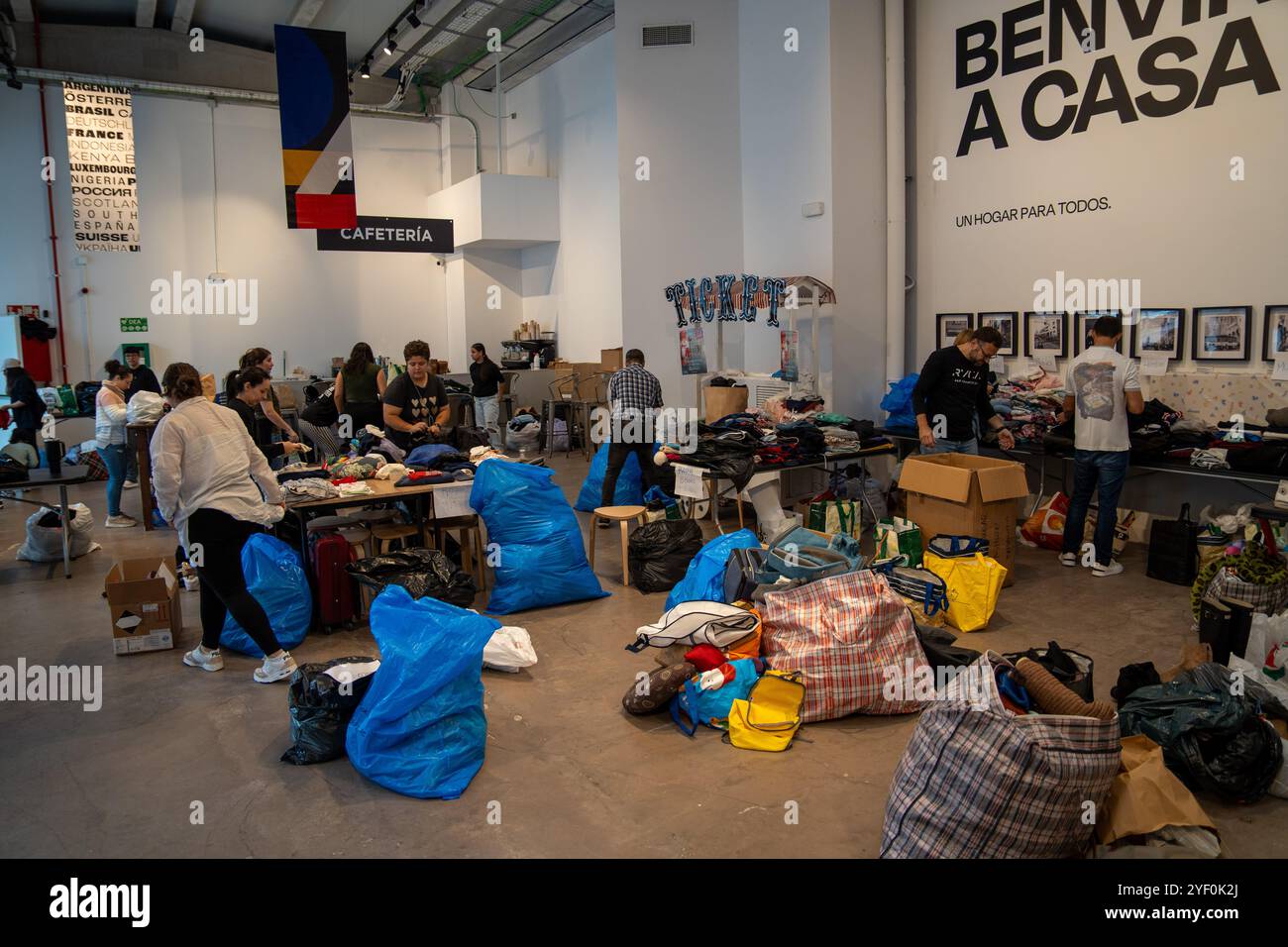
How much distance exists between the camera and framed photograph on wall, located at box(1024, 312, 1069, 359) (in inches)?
275

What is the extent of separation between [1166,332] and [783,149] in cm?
385

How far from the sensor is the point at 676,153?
9250mm

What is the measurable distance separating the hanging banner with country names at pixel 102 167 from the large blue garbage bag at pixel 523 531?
26.1 feet

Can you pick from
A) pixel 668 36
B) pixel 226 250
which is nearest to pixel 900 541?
pixel 668 36

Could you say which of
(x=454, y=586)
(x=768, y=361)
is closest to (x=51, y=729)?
(x=454, y=586)

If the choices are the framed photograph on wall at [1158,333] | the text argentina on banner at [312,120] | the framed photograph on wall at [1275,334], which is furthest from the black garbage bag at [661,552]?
the text argentina on banner at [312,120]

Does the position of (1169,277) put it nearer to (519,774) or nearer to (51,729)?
(519,774)

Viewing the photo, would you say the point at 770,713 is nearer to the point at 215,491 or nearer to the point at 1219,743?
the point at 1219,743

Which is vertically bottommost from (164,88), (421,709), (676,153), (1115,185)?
(421,709)

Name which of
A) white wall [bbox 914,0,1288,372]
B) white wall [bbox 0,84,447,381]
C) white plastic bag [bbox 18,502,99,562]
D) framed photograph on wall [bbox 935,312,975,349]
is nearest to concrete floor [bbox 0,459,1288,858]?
white plastic bag [bbox 18,502,99,562]

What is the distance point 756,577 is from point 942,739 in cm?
181

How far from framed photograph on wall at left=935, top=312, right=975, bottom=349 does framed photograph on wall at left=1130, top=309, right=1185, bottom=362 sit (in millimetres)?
1396

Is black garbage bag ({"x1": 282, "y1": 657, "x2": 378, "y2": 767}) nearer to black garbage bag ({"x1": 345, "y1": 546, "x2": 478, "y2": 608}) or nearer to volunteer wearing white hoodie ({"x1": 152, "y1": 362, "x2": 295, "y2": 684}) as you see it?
volunteer wearing white hoodie ({"x1": 152, "y1": 362, "x2": 295, "y2": 684})
